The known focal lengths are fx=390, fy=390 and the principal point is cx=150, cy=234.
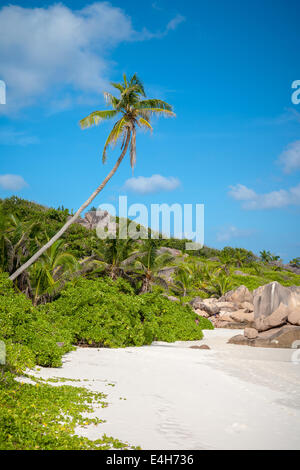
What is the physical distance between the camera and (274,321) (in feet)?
62.3

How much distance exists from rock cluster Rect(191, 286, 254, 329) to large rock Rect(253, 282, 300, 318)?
2816 mm

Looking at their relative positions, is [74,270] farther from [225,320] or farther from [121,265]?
[225,320]

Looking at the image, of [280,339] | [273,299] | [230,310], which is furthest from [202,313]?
[280,339]

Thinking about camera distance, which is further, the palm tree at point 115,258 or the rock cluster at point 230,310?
the rock cluster at point 230,310

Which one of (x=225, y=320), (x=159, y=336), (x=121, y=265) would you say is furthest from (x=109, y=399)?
(x=225, y=320)

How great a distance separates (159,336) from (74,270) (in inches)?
Answer: 244

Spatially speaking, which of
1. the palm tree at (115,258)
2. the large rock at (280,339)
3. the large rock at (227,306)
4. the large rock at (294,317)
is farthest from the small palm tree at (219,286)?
the large rock at (280,339)

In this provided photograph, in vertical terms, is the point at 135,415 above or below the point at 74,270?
below

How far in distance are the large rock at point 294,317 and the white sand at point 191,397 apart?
5.73 metres

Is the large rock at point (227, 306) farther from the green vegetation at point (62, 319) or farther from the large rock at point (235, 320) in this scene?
the green vegetation at point (62, 319)

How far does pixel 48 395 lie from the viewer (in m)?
6.34

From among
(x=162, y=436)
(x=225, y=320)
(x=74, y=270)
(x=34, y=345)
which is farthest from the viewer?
(x=225, y=320)

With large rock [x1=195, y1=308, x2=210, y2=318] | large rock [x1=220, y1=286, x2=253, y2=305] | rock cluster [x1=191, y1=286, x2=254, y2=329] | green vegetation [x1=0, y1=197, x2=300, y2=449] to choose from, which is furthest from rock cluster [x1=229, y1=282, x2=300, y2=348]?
large rock [x1=220, y1=286, x2=253, y2=305]

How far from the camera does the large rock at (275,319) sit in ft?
62.1
